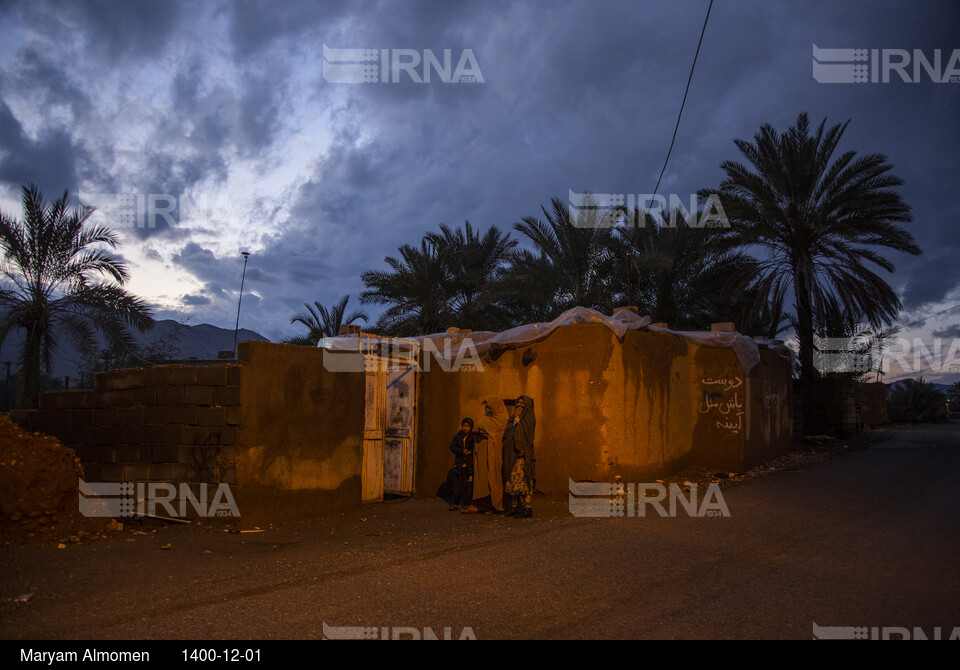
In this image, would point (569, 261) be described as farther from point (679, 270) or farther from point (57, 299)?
point (57, 299)

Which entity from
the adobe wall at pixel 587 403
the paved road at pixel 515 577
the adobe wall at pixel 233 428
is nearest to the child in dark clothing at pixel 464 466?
the paved road at pixel 515 577

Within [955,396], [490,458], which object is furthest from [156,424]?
[955,396]

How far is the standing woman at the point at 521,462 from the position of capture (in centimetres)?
834

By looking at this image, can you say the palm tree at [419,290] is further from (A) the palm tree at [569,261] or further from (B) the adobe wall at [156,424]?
(B) the adobe wall at [156,424]

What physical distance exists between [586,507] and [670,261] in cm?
911

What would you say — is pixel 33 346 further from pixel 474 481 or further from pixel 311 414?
pixel 474 481

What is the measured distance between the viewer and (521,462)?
841 cm

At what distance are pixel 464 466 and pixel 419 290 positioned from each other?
1053cm

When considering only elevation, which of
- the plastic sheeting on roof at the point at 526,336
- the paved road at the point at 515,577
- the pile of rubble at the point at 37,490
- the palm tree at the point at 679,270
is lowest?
the paved road at the point at 515,577

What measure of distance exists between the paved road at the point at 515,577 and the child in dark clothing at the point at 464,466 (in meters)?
0.65

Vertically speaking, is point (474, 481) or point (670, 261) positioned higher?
point (670, 261)

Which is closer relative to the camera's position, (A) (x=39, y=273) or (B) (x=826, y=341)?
(A) (x=39, y=273)

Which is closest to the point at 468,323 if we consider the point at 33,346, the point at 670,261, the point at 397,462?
the point at 670,261
